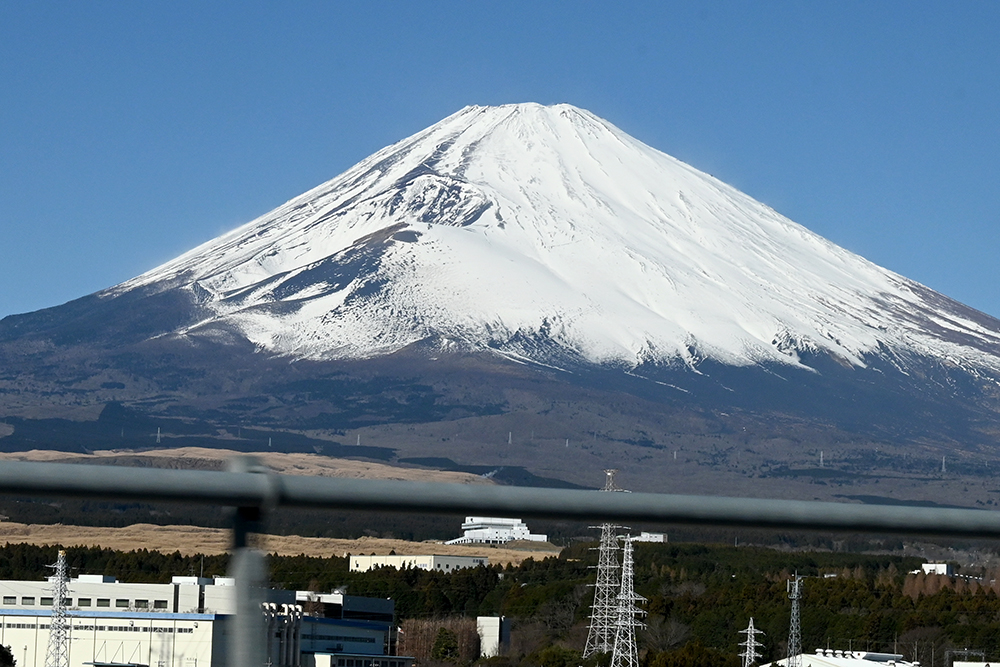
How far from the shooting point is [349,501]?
2955 mm

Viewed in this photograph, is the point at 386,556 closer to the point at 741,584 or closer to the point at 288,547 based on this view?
the point at 288,547

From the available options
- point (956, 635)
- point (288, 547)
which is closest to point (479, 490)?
point (288, 547)

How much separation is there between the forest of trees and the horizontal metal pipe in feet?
0.51

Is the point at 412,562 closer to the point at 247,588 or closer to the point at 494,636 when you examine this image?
the point at 494,636

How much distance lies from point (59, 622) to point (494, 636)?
2.76ft

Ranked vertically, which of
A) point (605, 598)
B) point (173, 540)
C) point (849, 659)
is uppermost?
point (173, 540)

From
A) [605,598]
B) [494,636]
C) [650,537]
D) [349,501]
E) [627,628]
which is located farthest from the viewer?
[605,598]

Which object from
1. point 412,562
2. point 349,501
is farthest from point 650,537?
point 349,501

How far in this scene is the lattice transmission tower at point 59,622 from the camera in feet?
9.66

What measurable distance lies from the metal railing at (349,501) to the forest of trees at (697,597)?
124 millimetres

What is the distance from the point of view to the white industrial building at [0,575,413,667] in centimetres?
293

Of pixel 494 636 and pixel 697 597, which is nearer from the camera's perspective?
pixel 494 636

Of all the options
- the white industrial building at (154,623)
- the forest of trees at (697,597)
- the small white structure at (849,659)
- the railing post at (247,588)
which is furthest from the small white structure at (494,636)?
the small white structure at (849,659)

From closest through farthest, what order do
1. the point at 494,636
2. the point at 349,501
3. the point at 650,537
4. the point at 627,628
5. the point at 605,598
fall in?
the point at 349,501, the point at 494,636, the point at 627,628, the point at 650,537, the point at 605,598
